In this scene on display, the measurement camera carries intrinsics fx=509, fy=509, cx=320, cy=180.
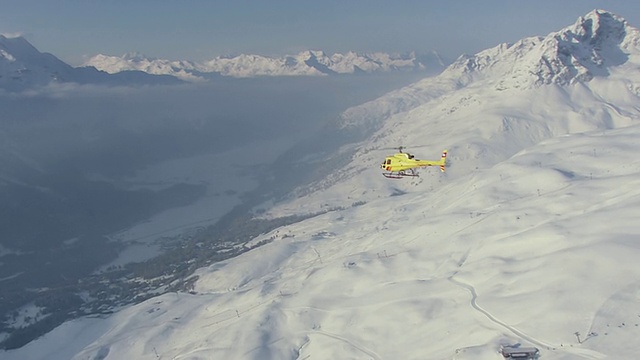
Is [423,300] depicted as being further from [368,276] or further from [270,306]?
[270,306]

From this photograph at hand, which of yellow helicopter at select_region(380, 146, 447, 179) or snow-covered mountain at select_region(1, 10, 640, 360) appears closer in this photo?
snow-covered mountain at select_region(1, 10, 640, 360)

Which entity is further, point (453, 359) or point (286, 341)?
point (286, 341)

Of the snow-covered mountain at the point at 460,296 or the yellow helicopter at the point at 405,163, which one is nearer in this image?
the snow-covered mountain at the point at 460,296

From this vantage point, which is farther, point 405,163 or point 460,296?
point 405,163

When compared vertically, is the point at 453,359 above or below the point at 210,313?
above

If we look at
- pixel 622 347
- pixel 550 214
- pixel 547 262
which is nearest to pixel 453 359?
pixel 622 347

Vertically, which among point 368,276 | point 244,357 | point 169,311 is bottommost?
point 169,311

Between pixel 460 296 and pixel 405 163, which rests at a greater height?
pixel 405 163

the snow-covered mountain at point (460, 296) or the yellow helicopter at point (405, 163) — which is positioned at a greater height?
the yellow helicopter at point (405, 163)

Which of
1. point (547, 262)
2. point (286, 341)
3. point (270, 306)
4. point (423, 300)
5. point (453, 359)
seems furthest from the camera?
point (270, 306)

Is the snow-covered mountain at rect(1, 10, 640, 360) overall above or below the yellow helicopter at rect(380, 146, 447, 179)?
below

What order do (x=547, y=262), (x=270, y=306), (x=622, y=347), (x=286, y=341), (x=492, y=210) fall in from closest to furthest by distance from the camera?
(x=622, y=347), (x=547, y=262), (x=286, y=341), (x=270, y=306), (x=492, y=210)
